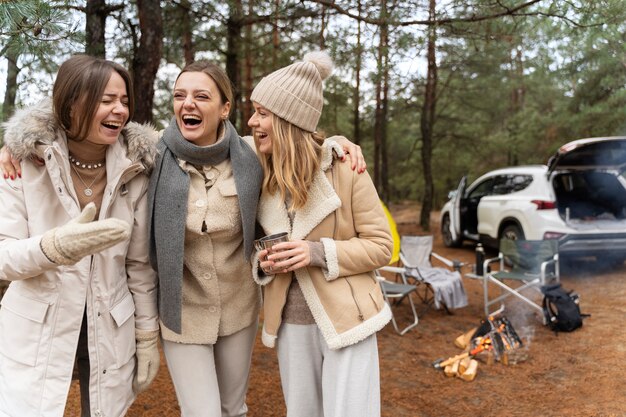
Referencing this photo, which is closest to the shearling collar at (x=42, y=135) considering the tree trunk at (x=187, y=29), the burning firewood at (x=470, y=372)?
the tree trunk at (x=187, y=29)

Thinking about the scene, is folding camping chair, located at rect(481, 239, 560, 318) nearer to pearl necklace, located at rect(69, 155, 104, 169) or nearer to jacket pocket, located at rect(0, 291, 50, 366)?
pearl necklace, located at rect(69, 155, 104, 169)

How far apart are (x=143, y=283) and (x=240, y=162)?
2.05ft

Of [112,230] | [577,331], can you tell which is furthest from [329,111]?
[112,230]

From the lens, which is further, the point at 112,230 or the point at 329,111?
the point at 329,111

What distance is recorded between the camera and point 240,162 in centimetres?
206

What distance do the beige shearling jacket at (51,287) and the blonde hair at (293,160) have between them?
1.67ft

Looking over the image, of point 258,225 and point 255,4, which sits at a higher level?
point 255,4

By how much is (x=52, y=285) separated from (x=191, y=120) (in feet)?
2.60

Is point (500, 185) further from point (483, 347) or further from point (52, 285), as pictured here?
point (52, 285)

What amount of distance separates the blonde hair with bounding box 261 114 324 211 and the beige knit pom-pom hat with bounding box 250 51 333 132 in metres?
0.04

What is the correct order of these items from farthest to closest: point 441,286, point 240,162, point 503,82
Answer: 1. point 503,82
2. point 441,286
3. point 240,162

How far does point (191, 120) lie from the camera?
2.05 meters

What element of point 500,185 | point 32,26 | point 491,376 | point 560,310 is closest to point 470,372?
point 491,376

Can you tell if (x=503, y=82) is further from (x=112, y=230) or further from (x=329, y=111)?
(x=112, y=230)
